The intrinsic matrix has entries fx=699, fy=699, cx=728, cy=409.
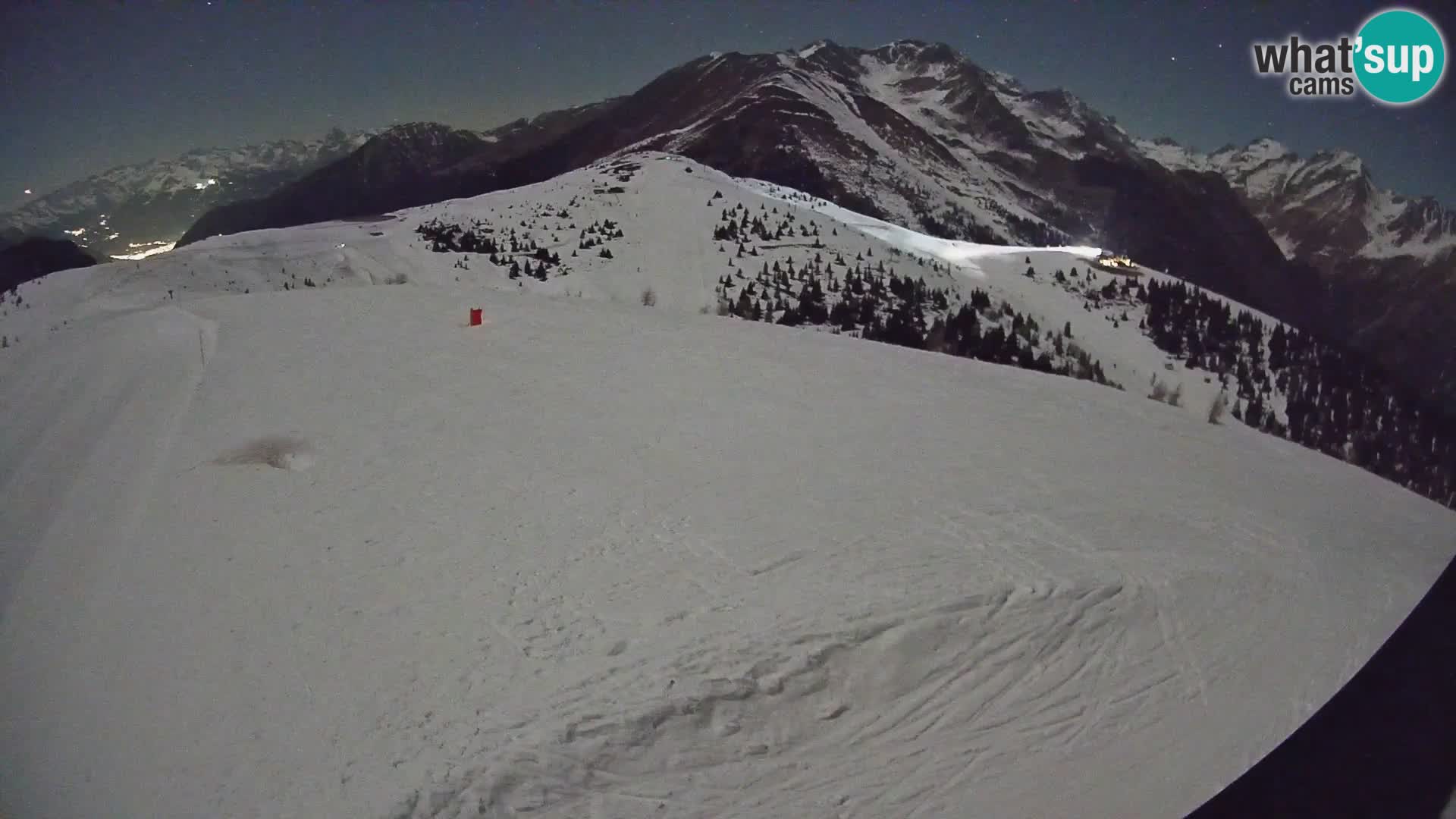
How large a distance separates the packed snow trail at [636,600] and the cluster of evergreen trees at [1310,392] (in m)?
0.25

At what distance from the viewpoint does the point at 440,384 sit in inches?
313

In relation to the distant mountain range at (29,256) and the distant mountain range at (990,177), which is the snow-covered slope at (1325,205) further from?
the distant mountain range at (29,256)

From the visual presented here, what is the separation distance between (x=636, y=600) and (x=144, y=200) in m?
5.11

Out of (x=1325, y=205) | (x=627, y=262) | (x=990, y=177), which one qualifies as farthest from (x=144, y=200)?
(x=990, y=177)

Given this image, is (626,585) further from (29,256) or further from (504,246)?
(504,246)

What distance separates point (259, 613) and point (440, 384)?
390cm

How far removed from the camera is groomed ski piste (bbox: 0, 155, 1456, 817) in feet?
11.1

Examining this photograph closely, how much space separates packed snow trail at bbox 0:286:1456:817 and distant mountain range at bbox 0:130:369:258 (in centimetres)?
81

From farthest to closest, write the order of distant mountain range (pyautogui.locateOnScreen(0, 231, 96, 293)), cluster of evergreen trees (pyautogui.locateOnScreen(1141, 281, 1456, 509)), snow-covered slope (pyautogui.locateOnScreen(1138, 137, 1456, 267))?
1. snow-covered slope (pyautogui.locateOnScreen(1138, 137, 1456, 267))
2. cluster of evergreen trees (pyautogui.locateOnScreen(1141, 281, 1456, 509))
3. distant mountain range (pyautogui.locateOnScreen(0, 231, 96, 293))

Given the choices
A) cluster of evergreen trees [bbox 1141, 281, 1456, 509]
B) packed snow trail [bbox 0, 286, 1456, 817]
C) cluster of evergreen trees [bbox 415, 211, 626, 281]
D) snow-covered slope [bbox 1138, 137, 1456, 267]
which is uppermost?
cluster of evergreen trees [bbox 415, 211, 626, 281]

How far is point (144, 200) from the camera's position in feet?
18.4

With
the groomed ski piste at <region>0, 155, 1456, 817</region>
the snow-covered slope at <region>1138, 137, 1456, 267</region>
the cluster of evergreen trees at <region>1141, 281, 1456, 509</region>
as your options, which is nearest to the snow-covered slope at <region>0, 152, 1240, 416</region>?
the groomed ski piste at <region>0, 155, 1456, 817</region>

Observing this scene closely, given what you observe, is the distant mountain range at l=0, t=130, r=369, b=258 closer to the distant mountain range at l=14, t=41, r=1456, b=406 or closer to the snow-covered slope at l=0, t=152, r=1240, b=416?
the snow-covered slope at l=0, t=152, r=1240, b=416

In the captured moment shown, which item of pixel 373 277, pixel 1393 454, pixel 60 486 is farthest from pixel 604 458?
pixel 373 277
